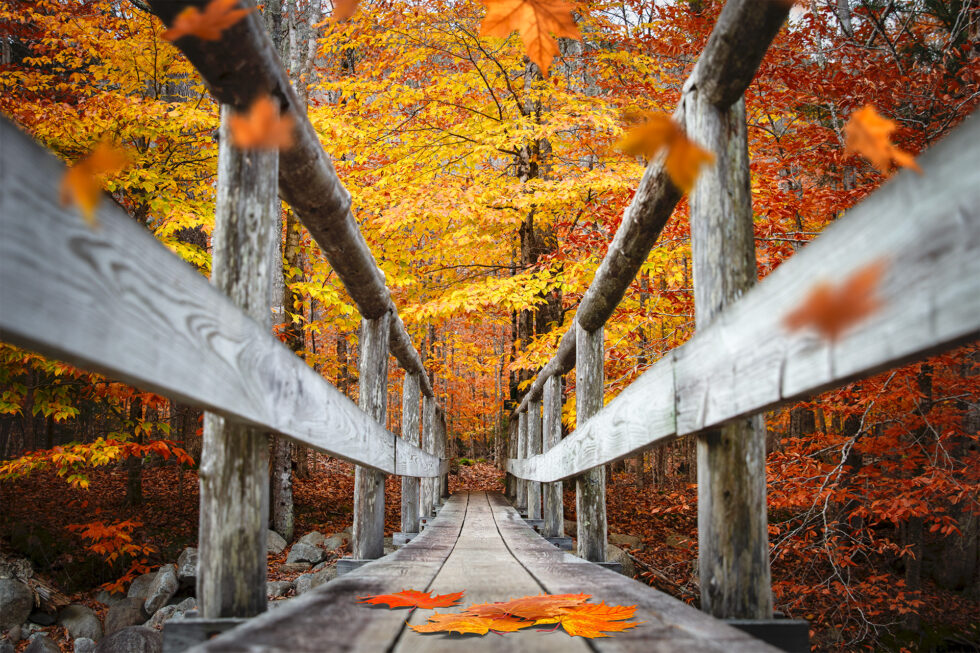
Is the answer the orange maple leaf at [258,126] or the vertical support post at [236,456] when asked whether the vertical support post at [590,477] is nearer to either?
the vertical support post at [236,456]

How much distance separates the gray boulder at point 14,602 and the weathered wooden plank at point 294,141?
6.42m

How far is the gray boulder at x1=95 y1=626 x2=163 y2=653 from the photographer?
5.06m

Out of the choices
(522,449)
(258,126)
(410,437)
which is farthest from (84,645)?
(258,126)

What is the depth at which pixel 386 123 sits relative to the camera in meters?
8.78

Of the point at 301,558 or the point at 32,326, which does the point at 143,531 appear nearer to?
the point at 301,558

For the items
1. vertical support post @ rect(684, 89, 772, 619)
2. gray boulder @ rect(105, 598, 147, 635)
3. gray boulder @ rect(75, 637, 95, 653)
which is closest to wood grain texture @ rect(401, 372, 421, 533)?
vertical support post @ rect(684, 89, 772, 619)

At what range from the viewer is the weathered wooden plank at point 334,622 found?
118cm

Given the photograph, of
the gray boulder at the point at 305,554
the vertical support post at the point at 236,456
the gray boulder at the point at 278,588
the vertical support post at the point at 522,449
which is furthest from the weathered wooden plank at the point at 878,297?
the gray boulder at the point at 305,554

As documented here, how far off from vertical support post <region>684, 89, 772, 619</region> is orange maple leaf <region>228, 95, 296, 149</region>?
106 centimetres

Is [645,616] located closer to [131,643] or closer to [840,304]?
[840,304]

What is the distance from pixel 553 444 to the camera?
441 cm

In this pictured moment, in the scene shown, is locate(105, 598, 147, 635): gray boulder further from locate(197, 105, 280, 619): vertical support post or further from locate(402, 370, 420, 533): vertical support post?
locate(197, 105, 280, 619): vertical support post

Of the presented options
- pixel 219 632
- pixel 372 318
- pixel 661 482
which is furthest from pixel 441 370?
pixel 219 632

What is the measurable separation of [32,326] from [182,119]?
688 cm
